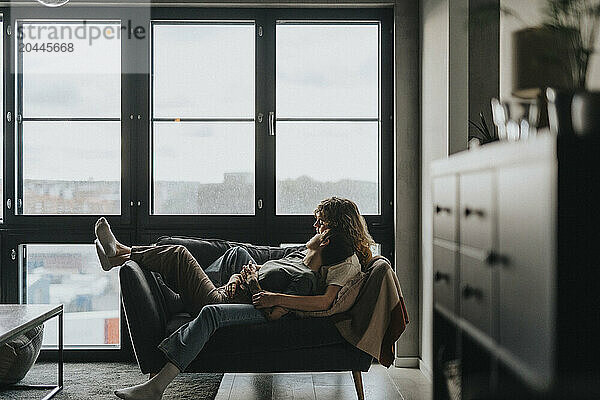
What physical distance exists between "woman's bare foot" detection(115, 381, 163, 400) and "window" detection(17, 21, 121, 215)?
64.7 inches

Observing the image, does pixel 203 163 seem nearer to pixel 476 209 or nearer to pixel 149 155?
pixel 149 155

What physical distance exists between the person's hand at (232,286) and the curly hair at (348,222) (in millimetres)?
591

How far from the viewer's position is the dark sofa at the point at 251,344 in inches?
151

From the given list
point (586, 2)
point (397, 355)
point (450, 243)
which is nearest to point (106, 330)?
point (397, 355)

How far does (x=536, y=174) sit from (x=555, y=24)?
77 centimetres

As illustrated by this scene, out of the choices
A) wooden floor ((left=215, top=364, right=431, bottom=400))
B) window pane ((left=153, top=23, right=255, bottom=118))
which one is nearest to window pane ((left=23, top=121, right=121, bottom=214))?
window pane ((left=153, top=23, right=255, bottom=118))

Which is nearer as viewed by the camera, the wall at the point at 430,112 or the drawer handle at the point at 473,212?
the drawer handle at the point at 473,212

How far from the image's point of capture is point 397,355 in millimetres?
5008

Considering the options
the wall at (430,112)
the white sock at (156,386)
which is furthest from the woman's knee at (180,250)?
the wall at (430,112)

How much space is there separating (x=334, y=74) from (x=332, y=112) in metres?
0.27

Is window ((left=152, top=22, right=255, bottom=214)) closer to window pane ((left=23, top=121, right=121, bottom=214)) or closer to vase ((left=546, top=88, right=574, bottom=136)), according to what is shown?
window pane ((left=23, top=121, right=121, bottom=214))

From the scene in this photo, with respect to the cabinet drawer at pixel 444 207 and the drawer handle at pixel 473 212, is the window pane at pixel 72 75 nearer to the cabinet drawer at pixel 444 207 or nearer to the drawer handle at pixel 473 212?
the cabinet drawer at pixel 444 207

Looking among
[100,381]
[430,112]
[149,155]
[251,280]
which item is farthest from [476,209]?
[149,155]

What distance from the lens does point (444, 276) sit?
2305 millimetres
